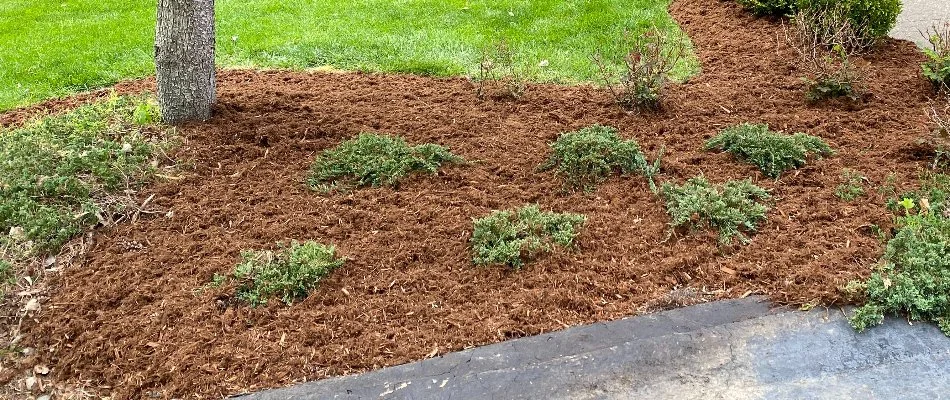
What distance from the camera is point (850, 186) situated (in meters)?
3.87

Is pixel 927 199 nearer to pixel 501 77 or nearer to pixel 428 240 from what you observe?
pixel 428 240

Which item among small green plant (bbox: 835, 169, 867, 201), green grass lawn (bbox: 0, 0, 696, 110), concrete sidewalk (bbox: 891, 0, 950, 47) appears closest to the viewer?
small green plant (bbox: 835, 169, 867, 201)

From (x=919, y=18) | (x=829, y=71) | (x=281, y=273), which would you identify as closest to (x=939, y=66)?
(x=829, y=71)

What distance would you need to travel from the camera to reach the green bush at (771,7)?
6758 millimetres

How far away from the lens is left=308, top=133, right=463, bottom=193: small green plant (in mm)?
4184

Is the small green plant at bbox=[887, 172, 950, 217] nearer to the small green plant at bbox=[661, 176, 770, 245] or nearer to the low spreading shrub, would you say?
A: the small green plant at bbox=[661, 176, 770, 245]

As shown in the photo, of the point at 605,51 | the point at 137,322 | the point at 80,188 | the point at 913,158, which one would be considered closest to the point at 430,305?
the point at 137,322

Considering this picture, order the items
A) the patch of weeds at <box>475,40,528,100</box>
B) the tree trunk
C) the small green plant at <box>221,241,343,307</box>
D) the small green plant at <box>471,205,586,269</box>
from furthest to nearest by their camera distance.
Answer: the patch of weeds at <box>475,40,528,100</box>
the tree trunk
the small green plant at <box>471,205,586,269</box>
the small green plant at <box>221,241,343,307</box>

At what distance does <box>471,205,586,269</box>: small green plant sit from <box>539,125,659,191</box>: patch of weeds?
49 cm

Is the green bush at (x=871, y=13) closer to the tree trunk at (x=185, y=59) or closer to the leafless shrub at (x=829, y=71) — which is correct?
the leafless shrub at (x=829, y=71)

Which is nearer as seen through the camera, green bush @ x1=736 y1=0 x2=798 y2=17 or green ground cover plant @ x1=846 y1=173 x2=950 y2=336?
green ground cover plant @ x1=846 y1=173 x2=950 y2=336

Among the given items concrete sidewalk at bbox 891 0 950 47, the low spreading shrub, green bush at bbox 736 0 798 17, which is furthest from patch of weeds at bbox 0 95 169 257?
concrete sidewalk at bbox 891 0 950 47

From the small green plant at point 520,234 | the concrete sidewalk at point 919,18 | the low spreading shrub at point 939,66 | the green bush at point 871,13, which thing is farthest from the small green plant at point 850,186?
the concrete sidewalk at point 919,18

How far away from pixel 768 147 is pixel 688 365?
6.45ft
